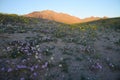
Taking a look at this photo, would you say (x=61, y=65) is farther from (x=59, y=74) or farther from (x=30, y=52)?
(x=30, y=52)

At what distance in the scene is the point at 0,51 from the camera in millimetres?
7246

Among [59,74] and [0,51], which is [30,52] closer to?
[0,51]

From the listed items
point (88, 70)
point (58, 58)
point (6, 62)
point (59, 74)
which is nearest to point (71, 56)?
point (58, 58)

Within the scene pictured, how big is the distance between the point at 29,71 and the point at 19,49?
225 cm

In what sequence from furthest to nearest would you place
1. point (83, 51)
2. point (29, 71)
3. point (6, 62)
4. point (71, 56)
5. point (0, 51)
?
point (83, 51)
point (71, 56)
point (0, 51)
point (6, 62)
point (29, 71)

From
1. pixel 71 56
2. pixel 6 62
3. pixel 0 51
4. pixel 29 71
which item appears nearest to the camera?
pixel 29 71

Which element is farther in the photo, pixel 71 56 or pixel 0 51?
pixel 71 56

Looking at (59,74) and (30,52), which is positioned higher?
→ (30,52)

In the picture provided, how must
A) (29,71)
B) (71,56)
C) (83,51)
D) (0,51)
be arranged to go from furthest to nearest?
(83,51) < (71,56) < (0,51) < (29,71)

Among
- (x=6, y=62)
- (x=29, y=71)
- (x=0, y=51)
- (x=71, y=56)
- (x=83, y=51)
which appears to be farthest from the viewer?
(x=83, y=51)

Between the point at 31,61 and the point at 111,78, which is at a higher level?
the point at 31,61

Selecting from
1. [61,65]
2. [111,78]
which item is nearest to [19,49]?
[61,65]

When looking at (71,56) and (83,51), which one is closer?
(71,56)

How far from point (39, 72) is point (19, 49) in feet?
7.89
